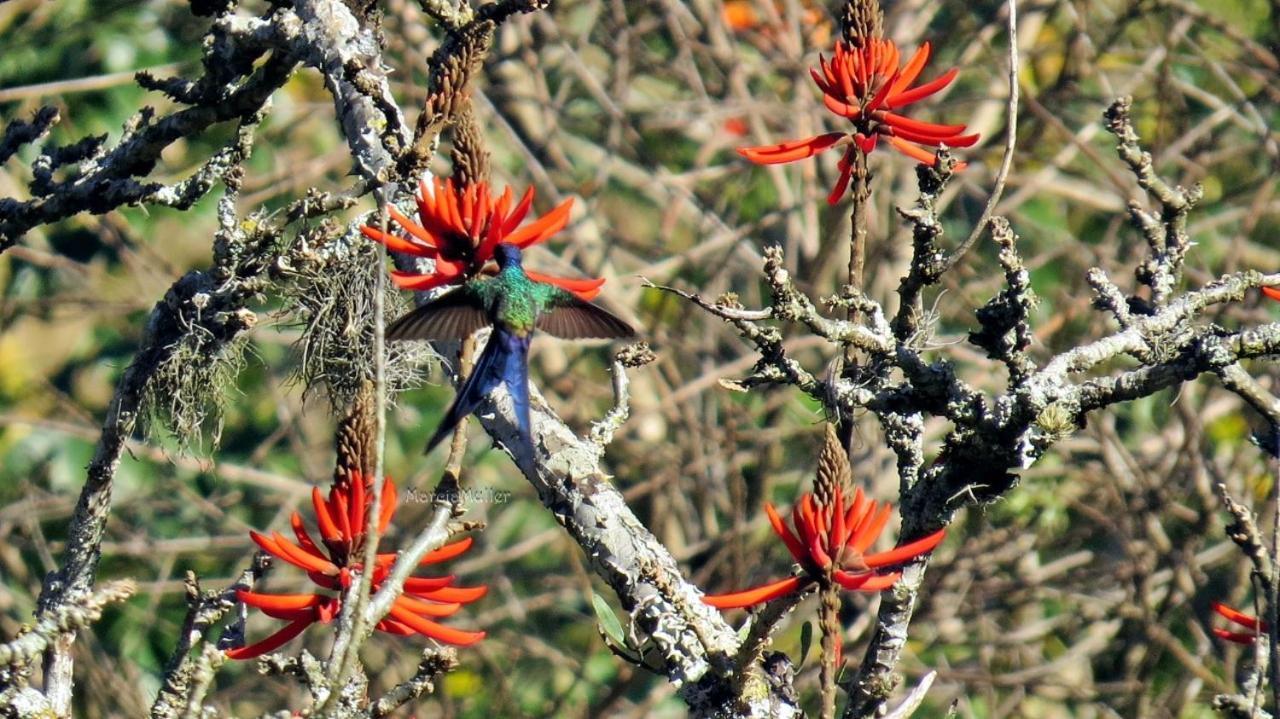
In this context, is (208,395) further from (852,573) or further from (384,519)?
(852,573)

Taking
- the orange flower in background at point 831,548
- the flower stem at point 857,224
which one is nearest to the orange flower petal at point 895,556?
the orange flower in background at point 831,548

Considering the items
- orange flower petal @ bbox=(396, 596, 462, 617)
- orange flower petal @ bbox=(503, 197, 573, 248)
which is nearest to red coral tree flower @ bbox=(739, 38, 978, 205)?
orange flower petal @ bbox=(503, 197, 573, 248)

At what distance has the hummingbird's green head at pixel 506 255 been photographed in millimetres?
1710

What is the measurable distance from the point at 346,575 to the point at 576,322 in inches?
32.7

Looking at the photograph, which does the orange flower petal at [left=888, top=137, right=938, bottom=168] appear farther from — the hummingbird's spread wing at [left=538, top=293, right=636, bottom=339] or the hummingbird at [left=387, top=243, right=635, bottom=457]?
the hummingbird's spread wing at [left=538, top=293, right=636, bottom=339]

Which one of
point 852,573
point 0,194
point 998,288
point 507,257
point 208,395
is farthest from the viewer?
point 998,288

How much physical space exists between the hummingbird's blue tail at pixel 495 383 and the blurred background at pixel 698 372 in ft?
7.38

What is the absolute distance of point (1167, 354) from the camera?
5.42 feet

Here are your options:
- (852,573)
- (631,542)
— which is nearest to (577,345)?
(631,542)

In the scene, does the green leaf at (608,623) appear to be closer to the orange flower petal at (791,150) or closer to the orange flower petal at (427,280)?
the orange flower petal at (427,280)

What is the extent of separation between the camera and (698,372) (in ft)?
15.6

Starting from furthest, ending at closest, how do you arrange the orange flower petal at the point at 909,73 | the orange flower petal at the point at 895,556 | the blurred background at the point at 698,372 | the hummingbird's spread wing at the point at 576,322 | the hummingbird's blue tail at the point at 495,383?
1. the blurred background at the point at 698,372
2. the hummingbird's spread wing at the point at 576,322
3. the hummingbird's blue tail at the point at 495,383
4. the orange flower petal at the point at 909,73
5. the orange flower petal at the point at 895,556

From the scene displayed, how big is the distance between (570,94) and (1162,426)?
2.23 meters

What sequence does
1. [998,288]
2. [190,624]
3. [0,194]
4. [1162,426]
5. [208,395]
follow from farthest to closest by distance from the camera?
[1162,426] < [998,288] < [0,194] < [208,395] < [190,624]
